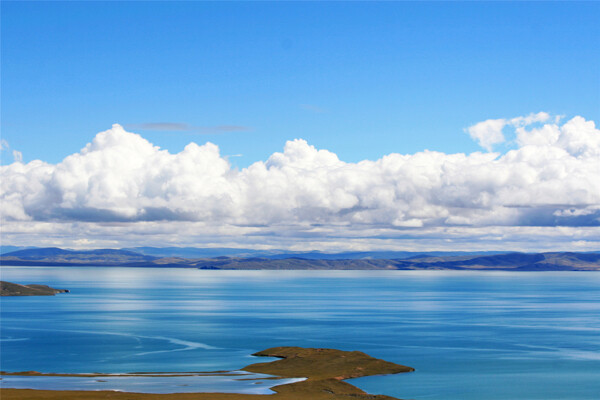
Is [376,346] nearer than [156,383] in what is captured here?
No

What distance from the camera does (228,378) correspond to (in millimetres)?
94562

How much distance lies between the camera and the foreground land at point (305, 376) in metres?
77.3

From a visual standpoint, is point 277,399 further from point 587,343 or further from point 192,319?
point 192,319

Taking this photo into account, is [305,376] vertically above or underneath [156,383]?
underneath

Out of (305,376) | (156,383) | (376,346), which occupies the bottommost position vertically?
(376,346)

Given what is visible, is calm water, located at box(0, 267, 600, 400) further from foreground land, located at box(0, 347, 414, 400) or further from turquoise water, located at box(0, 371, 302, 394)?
turquoise water, located at box(0, 371, 302, 394)

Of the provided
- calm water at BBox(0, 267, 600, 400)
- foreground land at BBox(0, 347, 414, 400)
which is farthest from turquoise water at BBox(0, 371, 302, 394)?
calm water at BBox(0, 267, 600, 400)

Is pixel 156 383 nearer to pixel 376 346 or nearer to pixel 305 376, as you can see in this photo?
pixel 305 376

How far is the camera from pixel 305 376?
317ft

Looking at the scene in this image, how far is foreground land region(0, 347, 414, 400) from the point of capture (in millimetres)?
77312

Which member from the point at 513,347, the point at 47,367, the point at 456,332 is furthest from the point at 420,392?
the point at 456,332

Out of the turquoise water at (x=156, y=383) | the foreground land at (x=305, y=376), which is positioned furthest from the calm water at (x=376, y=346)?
the turquoise water at (x=156, y=383)

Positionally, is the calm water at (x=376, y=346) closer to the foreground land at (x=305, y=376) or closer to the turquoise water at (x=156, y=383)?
the foreground land at (x=305, y=376)

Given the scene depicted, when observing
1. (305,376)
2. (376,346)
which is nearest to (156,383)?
(305,376)
